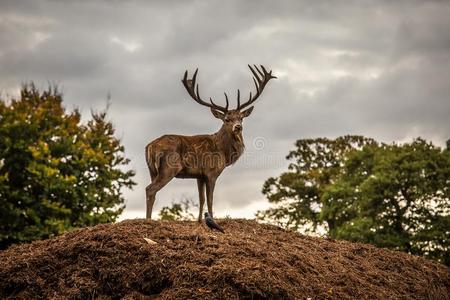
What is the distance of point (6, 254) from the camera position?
11.9 m

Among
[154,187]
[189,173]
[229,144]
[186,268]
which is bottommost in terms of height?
[186,268]

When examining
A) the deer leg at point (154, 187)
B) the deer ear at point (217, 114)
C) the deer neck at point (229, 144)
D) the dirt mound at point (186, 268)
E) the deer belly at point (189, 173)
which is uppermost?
the deer ear at point (217, 114)

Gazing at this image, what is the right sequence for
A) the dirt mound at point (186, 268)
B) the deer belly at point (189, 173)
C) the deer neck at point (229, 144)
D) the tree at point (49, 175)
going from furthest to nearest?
the tree at point (49, 175) → the deer neck at point (229, 144) → the deer belly at point (189, 173) → the dirt mound at point (186, 268)

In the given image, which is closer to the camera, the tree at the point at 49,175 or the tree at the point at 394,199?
the tree at the point at 49,175

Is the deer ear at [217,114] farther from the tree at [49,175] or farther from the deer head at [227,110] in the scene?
the tree at [49,175]

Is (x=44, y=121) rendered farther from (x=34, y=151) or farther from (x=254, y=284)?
(x=254, y=284)

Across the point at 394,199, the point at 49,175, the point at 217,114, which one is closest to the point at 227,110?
the point at 217,114

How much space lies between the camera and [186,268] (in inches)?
389

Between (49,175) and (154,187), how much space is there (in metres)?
13.8

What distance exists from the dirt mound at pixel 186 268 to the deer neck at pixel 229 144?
1.71m

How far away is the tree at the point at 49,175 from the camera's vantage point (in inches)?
982

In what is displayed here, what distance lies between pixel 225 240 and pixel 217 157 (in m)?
2.62

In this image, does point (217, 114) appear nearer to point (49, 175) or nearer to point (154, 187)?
point (154, 187)

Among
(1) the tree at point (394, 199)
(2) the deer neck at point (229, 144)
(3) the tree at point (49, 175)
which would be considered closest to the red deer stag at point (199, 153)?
(2) the deer neck at point (229, 144)
